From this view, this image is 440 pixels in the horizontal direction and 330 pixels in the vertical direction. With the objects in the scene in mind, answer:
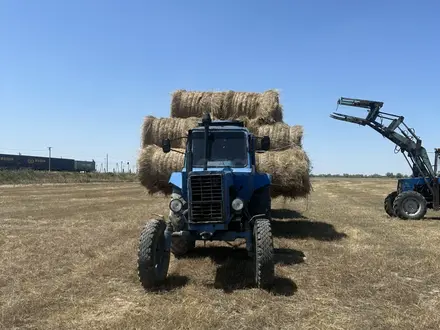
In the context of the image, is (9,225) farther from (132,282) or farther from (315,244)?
(315,244)

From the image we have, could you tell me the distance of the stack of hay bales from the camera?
11445 mm

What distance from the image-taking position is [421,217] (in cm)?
1562

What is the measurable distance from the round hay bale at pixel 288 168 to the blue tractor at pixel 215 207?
2183 mm

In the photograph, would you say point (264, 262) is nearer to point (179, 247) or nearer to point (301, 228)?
point (179, 247)

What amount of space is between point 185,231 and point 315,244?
392 centimetres

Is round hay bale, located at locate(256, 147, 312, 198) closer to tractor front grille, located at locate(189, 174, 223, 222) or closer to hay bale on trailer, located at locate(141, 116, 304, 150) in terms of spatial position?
hay bale on trailer, located at locate(141, 116, 304, 150)

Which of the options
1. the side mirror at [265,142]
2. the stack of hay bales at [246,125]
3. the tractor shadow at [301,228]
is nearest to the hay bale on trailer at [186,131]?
the stack of hay bales at [246,125]

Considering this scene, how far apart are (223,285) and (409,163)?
1240cm

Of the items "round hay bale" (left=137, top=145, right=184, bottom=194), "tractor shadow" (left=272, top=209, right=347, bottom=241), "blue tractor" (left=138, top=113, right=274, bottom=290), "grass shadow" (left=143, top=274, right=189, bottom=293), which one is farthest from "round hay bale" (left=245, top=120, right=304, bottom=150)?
"grass shadow" (left=143, top=274, right=189, bottom=293)

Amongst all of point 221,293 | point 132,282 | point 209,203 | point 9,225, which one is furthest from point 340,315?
point 9,225

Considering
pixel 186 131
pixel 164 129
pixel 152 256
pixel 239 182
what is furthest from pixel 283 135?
pixel 152 256

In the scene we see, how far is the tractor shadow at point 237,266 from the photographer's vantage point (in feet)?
21.5

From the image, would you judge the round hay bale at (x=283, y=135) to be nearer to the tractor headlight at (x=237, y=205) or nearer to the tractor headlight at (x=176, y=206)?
the tractor headlight at (x=237, y=205)

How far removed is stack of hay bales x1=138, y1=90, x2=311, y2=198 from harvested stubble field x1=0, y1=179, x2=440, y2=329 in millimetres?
1475
